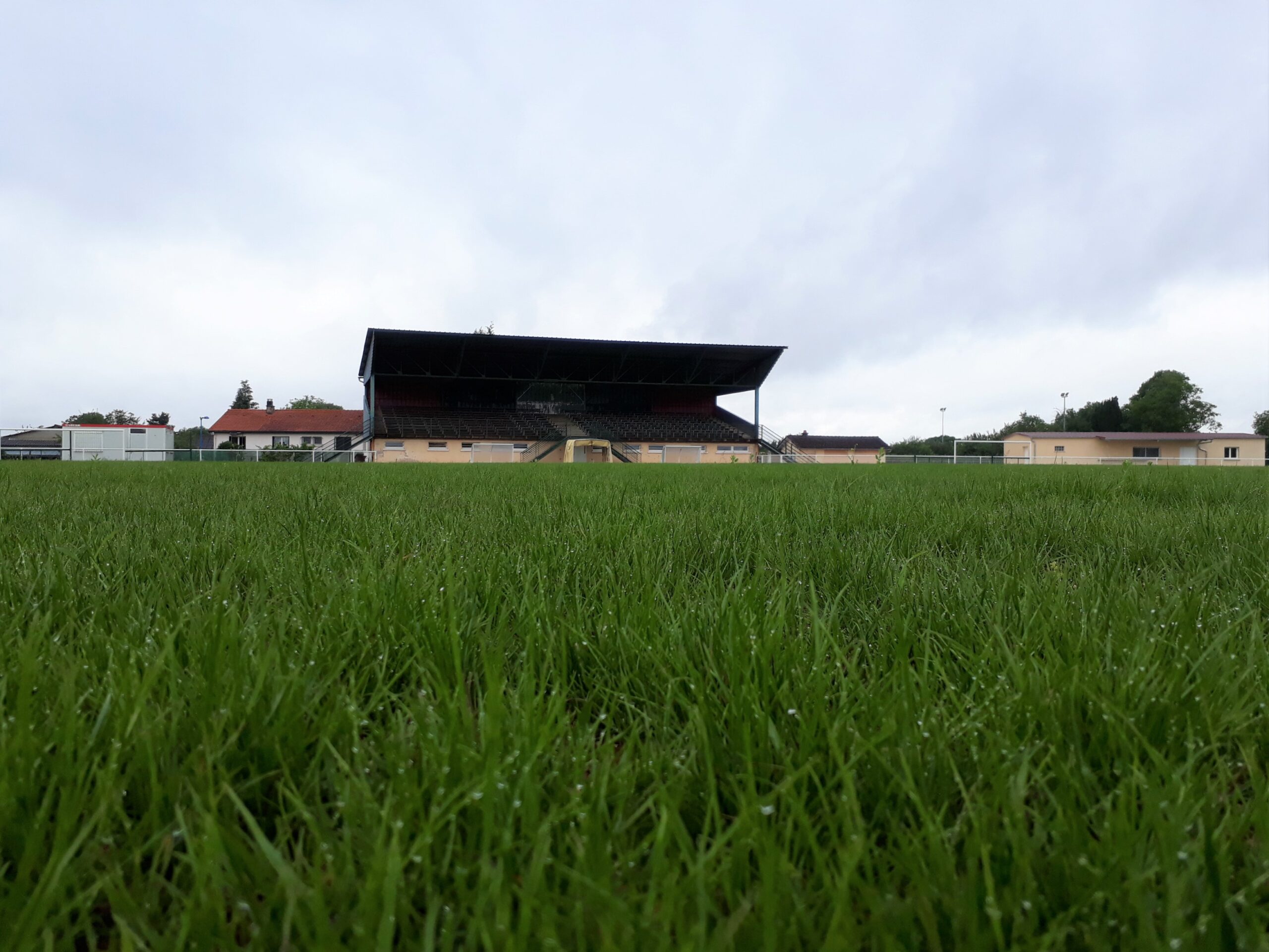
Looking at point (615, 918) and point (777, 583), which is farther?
point (777, 583)

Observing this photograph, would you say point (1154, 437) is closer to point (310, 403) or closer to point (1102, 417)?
point (1102, 417)

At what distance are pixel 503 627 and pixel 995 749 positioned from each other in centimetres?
71

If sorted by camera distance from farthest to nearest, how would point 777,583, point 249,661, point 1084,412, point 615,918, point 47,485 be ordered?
point 1084,412
point 47,485
point 777,583
point 249,661
point 615,918

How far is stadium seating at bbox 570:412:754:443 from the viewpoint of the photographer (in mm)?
34906

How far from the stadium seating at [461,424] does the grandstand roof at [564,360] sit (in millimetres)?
1861

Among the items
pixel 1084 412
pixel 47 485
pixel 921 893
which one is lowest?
pixel 921 893

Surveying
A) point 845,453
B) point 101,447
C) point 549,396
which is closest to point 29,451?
point 101,447

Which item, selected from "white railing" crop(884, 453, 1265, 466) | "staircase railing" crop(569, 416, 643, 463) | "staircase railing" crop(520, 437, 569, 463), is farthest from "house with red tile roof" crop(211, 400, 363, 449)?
"white railing" crop(884, 453, 1265, 466)

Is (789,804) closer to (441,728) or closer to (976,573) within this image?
(441,728)

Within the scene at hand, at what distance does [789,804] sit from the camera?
0.62m

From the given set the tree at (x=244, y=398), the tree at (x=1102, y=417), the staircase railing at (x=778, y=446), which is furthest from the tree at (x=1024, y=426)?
the tree at (x=244, y=398)

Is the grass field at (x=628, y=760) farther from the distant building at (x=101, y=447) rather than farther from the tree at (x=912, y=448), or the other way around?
the tree at (x=912, y=448)

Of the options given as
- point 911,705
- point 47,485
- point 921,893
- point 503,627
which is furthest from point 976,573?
point 47,485

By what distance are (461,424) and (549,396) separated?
4.89 m
